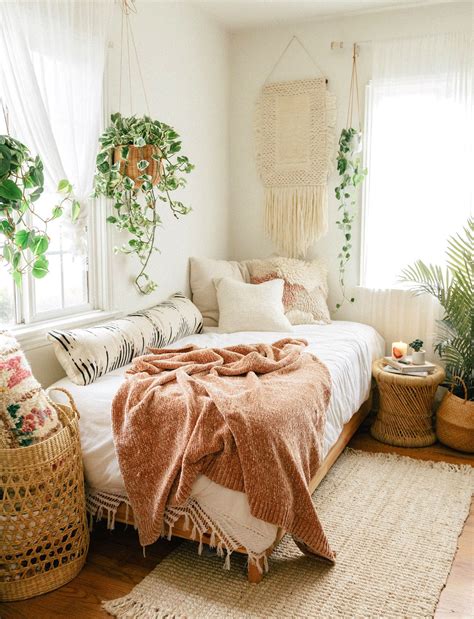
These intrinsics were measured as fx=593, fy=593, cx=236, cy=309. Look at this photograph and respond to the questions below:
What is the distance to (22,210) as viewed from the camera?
91.4 inches

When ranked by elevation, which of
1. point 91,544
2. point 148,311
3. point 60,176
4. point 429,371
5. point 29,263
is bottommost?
point 91,544

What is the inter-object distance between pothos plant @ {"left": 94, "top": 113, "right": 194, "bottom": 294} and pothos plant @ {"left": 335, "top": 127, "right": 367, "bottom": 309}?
1.27 m

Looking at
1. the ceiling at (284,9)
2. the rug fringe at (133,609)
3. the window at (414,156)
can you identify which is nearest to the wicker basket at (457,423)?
the window at (414,156)

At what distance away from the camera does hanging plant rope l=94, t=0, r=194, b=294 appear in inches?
108

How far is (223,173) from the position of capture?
14.0 feet

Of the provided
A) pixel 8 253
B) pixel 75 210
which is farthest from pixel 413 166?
pixel 8 253

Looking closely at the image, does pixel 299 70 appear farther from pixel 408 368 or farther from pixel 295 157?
pixel 408 368

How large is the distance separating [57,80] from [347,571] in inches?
89.3

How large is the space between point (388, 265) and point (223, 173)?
1.34 meters

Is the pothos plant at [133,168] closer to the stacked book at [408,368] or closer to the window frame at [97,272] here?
the window frame at [97,272]

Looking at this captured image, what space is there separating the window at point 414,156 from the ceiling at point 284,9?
0.25m

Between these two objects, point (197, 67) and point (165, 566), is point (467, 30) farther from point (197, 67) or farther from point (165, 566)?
point (165, 566)

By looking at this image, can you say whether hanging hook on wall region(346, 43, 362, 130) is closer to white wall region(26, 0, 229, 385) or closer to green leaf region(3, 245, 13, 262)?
white wall region(26, 0, 229, 385)

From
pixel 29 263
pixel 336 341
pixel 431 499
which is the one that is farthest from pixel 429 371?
pixel 29 263
